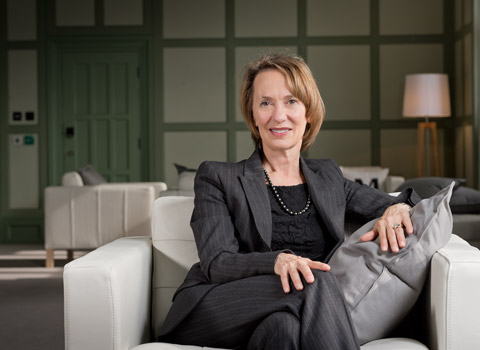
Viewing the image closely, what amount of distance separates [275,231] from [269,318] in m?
0.45

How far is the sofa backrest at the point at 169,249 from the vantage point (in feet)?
6.97

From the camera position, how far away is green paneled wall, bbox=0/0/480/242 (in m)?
7.85

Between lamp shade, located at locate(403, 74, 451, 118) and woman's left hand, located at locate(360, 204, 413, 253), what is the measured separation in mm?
5452

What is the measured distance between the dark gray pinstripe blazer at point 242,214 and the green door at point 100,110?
19.7 feet

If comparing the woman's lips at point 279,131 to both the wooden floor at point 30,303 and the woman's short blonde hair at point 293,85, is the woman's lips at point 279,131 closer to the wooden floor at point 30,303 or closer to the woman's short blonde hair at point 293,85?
the woman's short blonde hair at point 293,85

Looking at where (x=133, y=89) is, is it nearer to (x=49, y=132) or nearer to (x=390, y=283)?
(x=49, y=132)

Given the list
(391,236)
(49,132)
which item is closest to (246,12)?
(49,132)

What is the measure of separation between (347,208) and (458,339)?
0.62 m

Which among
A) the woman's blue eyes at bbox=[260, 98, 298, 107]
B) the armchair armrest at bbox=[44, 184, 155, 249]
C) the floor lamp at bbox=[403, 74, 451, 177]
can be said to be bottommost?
the armchair armrest at bbox=[44, 184, 155, 249]

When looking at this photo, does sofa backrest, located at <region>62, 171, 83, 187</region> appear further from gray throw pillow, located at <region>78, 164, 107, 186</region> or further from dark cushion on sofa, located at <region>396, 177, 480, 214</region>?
dark cushion on sofa, located at <region>396, 177, 480, 214</region>

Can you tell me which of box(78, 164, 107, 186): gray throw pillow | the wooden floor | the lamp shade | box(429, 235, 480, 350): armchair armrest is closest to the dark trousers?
box(429, 235, 480, 350): armchair armrest

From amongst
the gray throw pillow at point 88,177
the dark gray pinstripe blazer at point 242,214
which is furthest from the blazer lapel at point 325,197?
the gray throw pillow at point 88,177

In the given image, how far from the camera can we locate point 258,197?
77.2 inches

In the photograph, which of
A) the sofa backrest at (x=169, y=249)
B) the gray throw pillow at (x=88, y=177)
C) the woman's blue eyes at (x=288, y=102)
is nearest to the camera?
the woman's blue eyes at (x=288, y=102)
